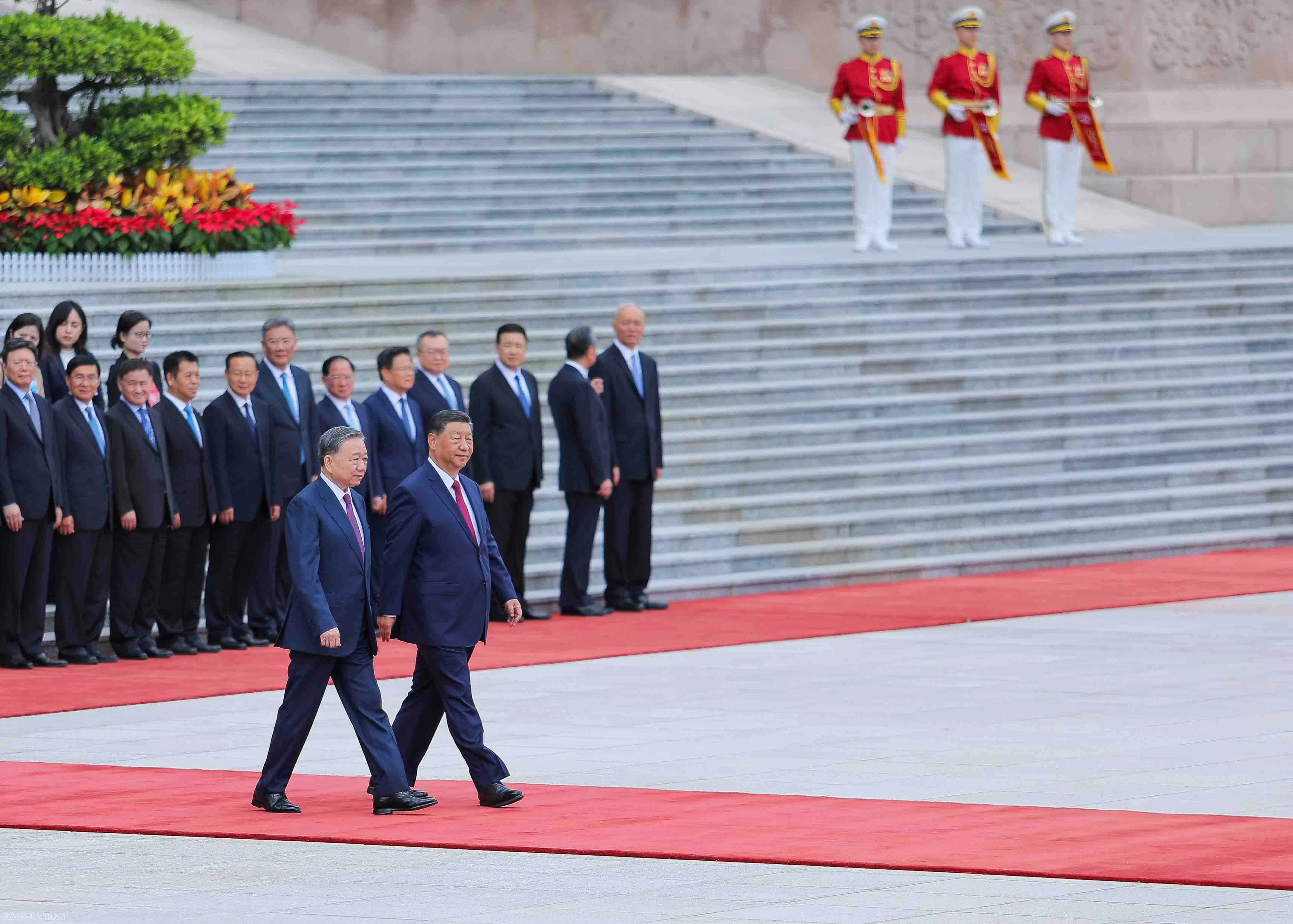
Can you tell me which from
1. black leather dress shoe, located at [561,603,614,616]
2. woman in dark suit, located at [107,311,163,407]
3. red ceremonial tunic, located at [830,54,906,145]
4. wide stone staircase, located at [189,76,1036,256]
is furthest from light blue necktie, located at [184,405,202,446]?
red ceremonial tunic, located at [830,54,906,145]

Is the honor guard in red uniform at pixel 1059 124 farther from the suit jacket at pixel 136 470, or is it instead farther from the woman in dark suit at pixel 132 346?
the suit jacket at pixel 136 470

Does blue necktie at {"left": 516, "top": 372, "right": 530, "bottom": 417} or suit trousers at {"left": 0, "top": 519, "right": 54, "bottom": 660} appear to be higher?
blue necktie at {"left": 516, "top": 372, "right": 530, "bottom": 417}

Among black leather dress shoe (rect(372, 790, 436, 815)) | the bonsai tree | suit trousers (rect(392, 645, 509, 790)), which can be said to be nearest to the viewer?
black leather dress shoe (rect(372, 790, 436, 815))

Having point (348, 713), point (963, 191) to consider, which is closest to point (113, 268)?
point (963, 191)

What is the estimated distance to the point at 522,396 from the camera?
13672mm

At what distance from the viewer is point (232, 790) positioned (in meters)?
8.55

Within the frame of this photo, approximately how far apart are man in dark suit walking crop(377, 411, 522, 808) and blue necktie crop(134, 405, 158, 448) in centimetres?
403

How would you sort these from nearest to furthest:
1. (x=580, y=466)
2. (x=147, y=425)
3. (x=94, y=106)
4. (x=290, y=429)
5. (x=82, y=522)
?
(x=82, y=522) → (x=147, y=425) → (x=290, y=429) → (x=580, y=466) → (x=94, y=106)

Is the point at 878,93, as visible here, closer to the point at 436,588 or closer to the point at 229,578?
the point at 229,578

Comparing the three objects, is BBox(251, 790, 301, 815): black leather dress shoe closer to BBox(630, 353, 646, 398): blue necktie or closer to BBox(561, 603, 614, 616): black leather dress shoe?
BBox(561, 603, 614, 616): black leather dress shoe

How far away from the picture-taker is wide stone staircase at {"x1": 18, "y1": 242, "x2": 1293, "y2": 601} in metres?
15.4

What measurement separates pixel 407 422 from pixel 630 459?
160 centimetres

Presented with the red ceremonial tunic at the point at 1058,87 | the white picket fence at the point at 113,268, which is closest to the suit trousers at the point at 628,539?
the white picket fence at the point at 113,268

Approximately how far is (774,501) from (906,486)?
1.06 m
